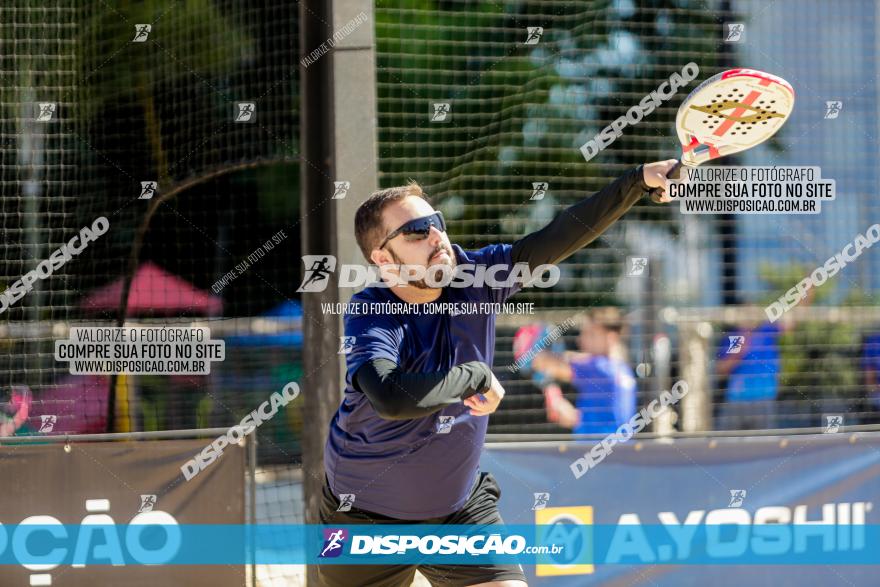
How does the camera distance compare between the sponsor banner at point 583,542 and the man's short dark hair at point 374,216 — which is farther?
the sponsor banner at point 583,542

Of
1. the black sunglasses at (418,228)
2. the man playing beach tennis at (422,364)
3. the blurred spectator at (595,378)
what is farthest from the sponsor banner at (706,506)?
the black sunglasses at (418,228)

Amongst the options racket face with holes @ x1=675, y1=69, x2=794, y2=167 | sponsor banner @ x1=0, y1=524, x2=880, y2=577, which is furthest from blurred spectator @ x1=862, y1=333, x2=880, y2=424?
racket face with holes @ x1=675, y1=69, x2=794, y2=167

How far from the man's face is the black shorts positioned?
2.83ft

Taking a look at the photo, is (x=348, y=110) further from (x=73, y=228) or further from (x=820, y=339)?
(x=820, y=339)

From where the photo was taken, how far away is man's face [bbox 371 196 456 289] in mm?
3711

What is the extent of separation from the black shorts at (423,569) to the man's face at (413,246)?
86cm

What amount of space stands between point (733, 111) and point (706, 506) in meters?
2.40

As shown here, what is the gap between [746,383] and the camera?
6.18m

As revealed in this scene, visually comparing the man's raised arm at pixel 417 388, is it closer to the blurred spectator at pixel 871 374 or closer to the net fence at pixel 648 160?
the net fence at pixel 648 160

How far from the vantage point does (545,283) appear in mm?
6504

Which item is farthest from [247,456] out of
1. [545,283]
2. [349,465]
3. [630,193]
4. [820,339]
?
[820,339]

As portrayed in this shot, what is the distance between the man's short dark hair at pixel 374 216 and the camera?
150 inches

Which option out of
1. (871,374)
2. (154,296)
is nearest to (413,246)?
(154,296)

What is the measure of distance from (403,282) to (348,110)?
170cm
